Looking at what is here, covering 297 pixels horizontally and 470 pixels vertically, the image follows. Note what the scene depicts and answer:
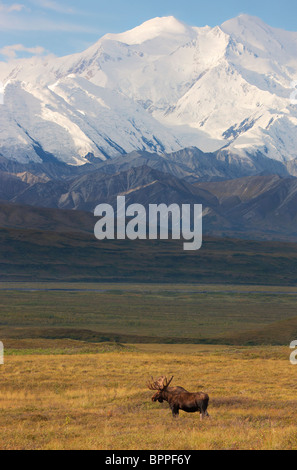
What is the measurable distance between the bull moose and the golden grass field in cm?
46

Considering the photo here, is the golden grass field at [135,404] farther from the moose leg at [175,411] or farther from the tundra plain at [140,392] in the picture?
the moose leg at [175,411]

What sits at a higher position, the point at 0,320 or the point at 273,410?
the point at 0,320

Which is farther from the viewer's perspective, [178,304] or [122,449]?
[178,304]

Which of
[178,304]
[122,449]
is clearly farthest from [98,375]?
[178,304]

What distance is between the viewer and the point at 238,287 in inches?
7653

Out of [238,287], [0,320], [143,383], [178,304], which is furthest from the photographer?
[238,287]

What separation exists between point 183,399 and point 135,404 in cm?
552

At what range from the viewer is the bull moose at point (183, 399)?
25.1 m

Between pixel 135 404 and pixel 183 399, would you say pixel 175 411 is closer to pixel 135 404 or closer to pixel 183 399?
pixel 183 399

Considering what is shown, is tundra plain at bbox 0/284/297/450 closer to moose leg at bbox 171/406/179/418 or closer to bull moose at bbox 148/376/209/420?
moose leg at bbox 171/406/179/418
